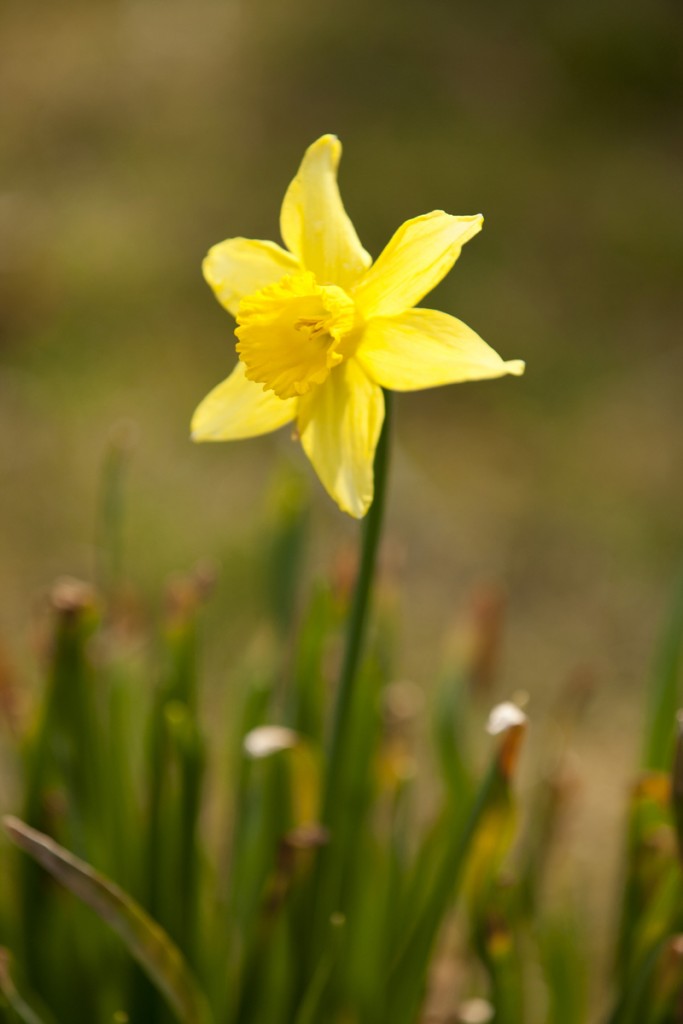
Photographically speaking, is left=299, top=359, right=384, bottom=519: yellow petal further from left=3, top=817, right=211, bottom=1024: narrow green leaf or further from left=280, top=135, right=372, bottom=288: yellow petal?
left=3, top=817, right=211, bottom=1024: narrow green leaf

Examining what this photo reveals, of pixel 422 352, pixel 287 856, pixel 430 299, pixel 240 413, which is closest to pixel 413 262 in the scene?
pixel 422 352

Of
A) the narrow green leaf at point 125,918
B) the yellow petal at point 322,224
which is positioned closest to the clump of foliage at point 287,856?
the narrow green leaf at point 125,918

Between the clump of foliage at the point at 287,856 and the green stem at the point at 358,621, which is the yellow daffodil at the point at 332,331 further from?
the clump of foliage at the point at 287,856

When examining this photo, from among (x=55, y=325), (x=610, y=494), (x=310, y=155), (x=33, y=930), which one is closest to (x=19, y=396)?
(x=55, y=325)

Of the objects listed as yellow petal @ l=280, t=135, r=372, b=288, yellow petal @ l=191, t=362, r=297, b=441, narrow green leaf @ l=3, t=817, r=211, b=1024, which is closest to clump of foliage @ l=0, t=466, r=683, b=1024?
narrow green leaf @ l=3, t=817, r=211, b=1024

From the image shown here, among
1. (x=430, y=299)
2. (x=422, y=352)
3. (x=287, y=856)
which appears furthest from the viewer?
(x=430, y=299)

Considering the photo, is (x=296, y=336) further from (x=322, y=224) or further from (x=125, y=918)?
(x=125, y=918)
